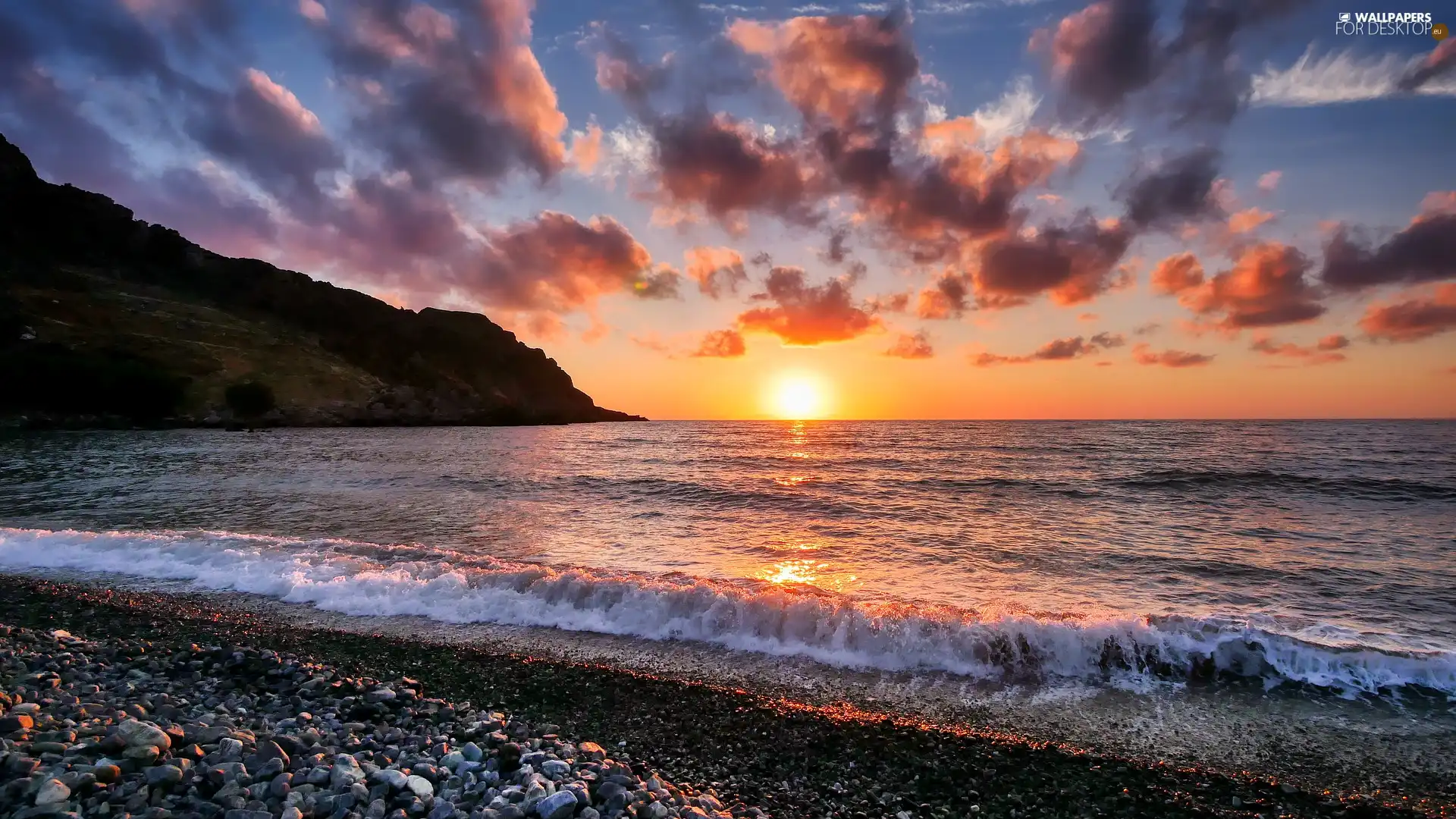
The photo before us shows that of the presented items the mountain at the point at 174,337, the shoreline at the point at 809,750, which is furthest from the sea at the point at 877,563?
the mountain at the point at 174,337

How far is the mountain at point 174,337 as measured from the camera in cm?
9338

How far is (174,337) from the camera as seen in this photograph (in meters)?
119

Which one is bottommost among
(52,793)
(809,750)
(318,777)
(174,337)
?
(809,750)

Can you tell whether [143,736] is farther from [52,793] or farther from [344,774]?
[344,774]

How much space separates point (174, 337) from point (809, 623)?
154514 mm

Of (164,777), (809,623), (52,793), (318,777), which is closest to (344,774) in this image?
(318,777)

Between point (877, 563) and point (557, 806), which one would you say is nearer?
point (557, 806)

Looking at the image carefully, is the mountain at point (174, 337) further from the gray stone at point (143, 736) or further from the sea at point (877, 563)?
the gray stone at point (143, 736)

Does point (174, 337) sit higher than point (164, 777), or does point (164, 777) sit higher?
point (174, 337)

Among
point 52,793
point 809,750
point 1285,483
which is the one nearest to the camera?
point 52,793

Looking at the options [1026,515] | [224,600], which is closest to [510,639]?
[224,600]

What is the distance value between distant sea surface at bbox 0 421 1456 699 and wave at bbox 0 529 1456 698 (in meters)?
0.05

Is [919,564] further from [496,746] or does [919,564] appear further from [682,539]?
[496,746]

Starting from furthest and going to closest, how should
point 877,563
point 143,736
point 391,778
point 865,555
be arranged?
point 865,555
point 877,563
point 143,736
point 391,778
